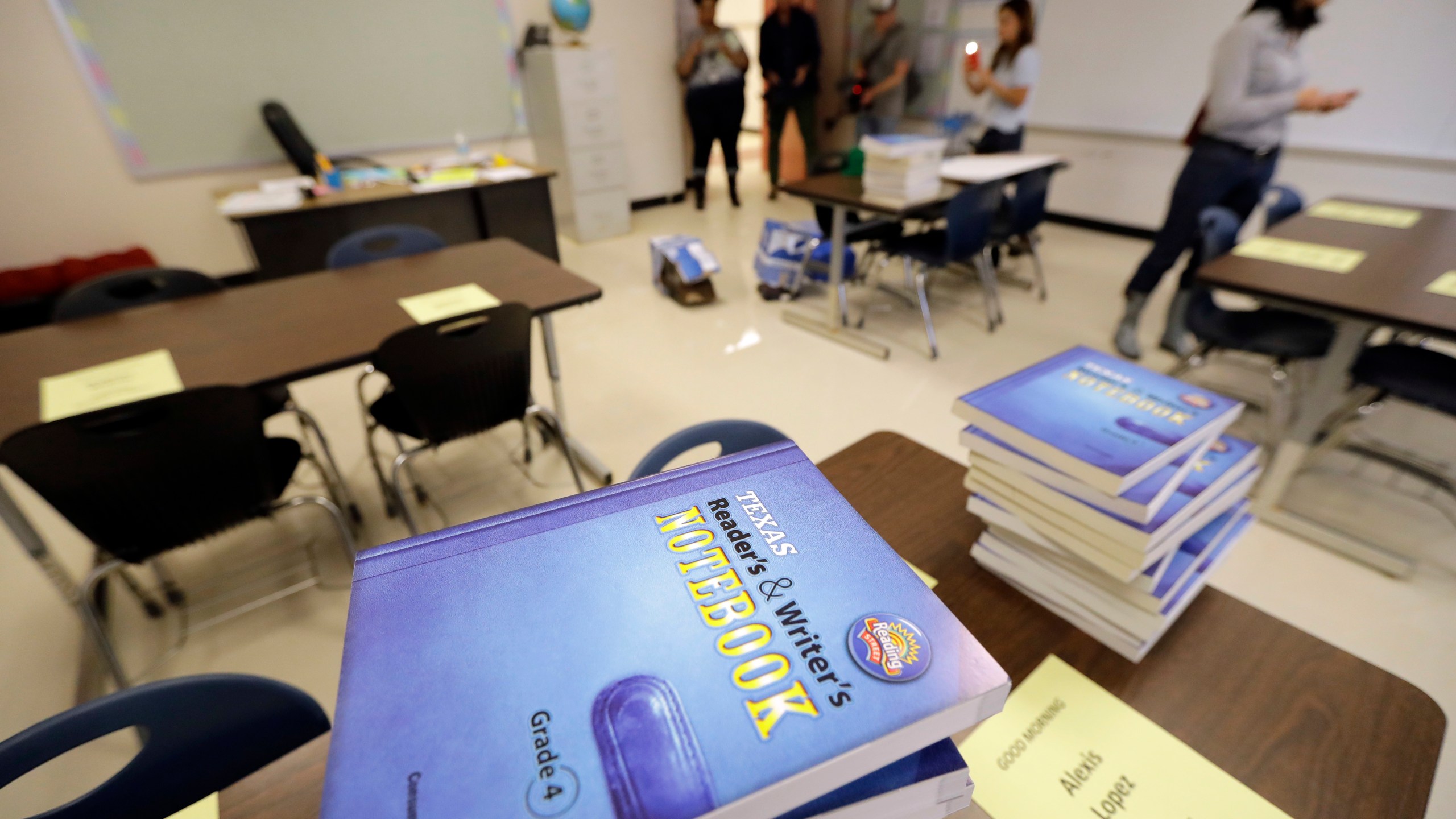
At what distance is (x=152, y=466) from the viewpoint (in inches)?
51.9

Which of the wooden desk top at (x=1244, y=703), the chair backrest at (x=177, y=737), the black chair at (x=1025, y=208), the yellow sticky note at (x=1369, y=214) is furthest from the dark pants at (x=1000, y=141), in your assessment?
the chair backrest at (x=177, y=737)

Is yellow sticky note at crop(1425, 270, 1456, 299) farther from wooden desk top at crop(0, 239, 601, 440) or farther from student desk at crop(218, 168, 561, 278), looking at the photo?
student desk at crop(218, 168, 561, 278)

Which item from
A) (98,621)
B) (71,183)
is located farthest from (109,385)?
(71,183)

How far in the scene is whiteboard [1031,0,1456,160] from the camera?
3309 mm

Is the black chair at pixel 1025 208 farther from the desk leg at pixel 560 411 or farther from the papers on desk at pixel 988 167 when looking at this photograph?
the desk leg at pixel 560 411

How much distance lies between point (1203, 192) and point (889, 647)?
10.3 feet

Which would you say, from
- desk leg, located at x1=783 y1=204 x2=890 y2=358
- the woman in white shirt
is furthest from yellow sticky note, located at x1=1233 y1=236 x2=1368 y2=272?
the woman in white shirt

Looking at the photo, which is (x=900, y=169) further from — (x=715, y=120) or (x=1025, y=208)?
(x=715, y=120)

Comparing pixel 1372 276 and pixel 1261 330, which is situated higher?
pixel 1372 276

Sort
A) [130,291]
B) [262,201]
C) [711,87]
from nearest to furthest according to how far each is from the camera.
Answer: [130,291] < [262,201] < [711,87]

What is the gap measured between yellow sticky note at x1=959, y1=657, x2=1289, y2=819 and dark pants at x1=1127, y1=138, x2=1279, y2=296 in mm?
2430

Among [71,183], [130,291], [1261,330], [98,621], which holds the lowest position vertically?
[98,621]

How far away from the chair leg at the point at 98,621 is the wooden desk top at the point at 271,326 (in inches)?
13.8

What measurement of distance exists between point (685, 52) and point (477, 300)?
4.56 meters
